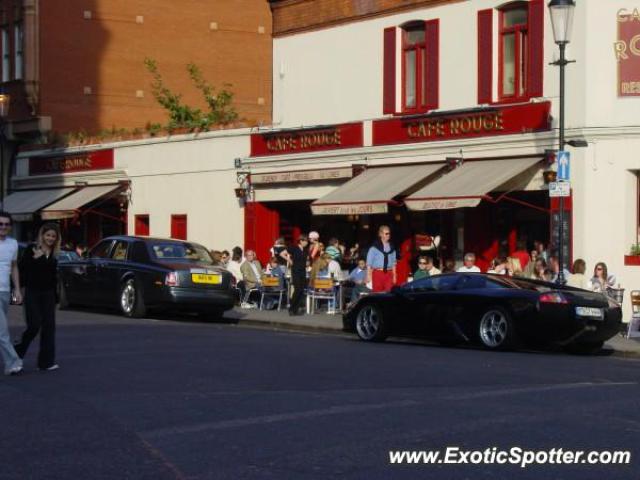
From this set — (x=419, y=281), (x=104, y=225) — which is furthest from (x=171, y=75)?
(x=419, y=281)

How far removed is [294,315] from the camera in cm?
2778

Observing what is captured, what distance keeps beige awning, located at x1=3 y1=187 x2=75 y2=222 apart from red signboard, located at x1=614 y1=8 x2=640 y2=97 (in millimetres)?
20979

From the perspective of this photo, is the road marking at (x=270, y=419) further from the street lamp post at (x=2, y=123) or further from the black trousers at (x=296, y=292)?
the street lamp post at (x=2, y=123)

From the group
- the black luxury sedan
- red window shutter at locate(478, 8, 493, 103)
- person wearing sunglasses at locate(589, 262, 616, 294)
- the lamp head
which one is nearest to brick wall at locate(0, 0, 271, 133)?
the black luxury sedan

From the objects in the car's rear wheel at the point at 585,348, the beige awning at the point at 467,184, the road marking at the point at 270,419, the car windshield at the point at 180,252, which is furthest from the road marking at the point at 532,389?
the car windshield at the point at 180,252

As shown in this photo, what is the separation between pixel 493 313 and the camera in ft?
65.6

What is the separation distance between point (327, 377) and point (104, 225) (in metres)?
27.3

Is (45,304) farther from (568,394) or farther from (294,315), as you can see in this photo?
(294,315)

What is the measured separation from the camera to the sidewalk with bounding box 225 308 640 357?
24752mm

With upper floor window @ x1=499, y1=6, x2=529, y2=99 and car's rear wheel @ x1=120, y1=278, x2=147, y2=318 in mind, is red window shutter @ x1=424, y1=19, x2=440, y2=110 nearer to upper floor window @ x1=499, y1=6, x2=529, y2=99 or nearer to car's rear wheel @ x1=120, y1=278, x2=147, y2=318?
upper floor window @ x1=499, y1=6, x2=529, y2=99

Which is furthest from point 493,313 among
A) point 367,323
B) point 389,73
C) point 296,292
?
point 389,73

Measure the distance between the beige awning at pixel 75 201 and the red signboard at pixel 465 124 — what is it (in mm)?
11725

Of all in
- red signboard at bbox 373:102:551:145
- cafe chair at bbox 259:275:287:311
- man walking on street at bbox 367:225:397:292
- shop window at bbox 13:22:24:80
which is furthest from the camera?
shop window at bbox 13:22:24:80

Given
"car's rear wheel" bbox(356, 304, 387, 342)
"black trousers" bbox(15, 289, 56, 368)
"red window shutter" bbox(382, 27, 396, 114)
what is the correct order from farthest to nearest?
"red window shutter" bbox(382, 27, 396, 114), "car's rear wheel" bbox(356, 304, 387, 342), "black trousers" bbox(15, 289, 56, 368)
